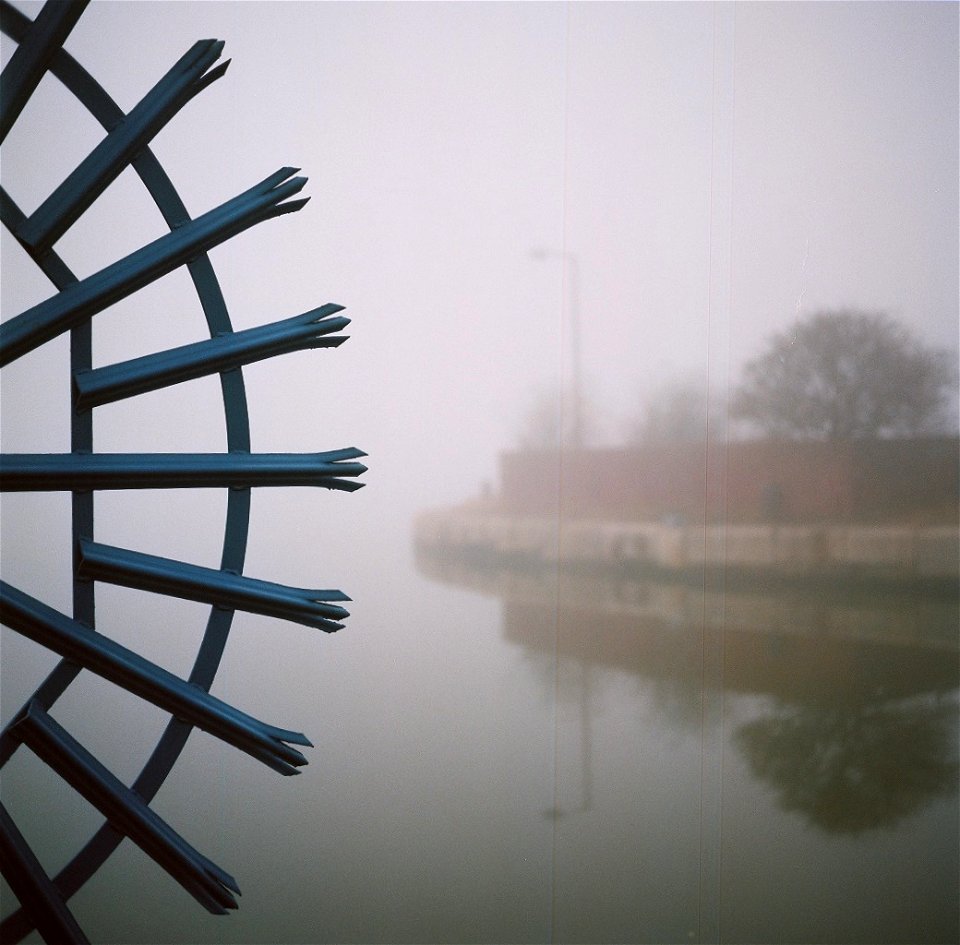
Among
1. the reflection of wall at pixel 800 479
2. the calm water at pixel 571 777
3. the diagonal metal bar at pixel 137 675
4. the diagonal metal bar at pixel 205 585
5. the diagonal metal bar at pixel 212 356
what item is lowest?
the calm water at pixel 571 777

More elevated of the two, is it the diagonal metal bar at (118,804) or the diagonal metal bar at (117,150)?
the diagonal metal bar at (117,150)

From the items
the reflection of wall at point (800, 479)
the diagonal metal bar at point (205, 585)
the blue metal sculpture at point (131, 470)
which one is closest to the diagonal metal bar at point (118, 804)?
the blue metal sculpture at point (131, 470)

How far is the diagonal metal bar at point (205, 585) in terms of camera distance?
117 cm

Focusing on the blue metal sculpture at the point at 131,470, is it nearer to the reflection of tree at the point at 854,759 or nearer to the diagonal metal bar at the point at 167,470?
the diagonal metal bar at the point at 167,470

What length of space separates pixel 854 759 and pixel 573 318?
35.8 inches

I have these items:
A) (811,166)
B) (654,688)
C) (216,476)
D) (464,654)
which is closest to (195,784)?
(464,654)

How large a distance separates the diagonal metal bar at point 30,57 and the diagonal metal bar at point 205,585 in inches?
21.2

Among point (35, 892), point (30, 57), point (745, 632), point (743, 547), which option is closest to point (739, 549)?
point (743, 547)

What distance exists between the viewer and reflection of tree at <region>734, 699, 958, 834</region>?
1.63m

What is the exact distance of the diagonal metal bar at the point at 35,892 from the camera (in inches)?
44.9

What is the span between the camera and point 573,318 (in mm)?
1620

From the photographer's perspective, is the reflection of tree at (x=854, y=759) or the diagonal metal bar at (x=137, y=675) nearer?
the diagonal metal bar at (x=137, y=675)

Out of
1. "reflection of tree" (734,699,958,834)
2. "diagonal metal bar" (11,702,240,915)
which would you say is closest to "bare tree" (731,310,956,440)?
"reflection of tree" (734,699,958,834)

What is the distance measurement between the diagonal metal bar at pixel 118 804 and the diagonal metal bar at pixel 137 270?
0.46 metres
